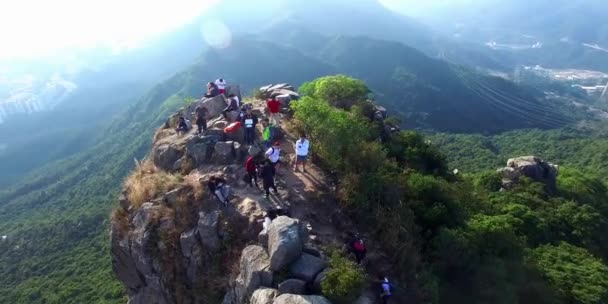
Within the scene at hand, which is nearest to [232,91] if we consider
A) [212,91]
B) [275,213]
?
[212,91]

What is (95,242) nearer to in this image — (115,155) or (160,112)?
(115,155)

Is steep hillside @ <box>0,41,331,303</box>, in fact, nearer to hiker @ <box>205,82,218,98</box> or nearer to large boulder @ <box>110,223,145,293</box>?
large boulder @ <box>110,223,145,293</box>

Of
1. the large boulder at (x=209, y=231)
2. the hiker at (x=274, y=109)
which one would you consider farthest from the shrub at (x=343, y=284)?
the hiker at (x=274, y=109)

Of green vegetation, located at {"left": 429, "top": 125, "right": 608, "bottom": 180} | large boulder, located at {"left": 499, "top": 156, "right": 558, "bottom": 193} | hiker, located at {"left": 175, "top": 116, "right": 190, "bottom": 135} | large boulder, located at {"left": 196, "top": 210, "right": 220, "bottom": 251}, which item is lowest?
green vegetation, located at {"left": 429, "top": 125, "right": 608, "bottom": 180}

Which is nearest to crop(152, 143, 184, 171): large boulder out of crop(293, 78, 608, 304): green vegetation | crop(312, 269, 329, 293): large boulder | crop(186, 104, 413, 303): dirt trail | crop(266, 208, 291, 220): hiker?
crop(186, 104, 413, 303): dirt trail

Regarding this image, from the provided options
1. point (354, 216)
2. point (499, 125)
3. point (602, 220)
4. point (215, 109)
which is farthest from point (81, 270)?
point (499, 125)

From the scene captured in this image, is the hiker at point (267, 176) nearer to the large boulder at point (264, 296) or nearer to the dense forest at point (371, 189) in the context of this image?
the dense forest at point (371, 189)

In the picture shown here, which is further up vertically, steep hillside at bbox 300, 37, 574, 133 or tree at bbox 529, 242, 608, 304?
tree at bbox 529, 242, 608, 304
